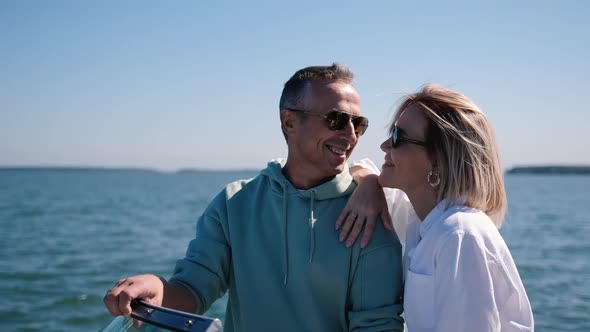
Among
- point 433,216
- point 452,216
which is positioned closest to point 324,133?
point 433,216

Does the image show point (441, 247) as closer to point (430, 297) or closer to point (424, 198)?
point (430, 297)

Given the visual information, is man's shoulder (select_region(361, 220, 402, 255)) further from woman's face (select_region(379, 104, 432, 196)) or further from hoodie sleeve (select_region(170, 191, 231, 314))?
hoodie sleeve (select_region(170, 191, 231, 314))

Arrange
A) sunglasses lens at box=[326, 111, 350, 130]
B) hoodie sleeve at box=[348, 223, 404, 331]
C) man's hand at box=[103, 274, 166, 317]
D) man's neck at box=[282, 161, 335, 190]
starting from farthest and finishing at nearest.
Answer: man's neck at box=[282, 161, 335, 190], sunglasses lens at box=[326, 111, 350, 130], hoodie sleeve at box=[348, 223, 404, 331], man's hand at box=[103, 274, 166, 317]

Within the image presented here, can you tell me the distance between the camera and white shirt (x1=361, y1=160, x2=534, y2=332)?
7.04 feet

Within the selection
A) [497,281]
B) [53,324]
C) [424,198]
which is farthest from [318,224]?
[53,324]

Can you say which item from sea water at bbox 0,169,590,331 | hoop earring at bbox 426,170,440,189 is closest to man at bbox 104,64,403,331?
hoop earring at bbox 426,170,440,189

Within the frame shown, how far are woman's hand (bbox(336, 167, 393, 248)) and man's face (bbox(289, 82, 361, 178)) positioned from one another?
177 millimetres

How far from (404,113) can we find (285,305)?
1.00 meters

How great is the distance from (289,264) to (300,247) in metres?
0.09

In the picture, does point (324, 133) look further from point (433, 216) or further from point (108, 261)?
point (108, 261)

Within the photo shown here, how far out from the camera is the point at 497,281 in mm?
2219

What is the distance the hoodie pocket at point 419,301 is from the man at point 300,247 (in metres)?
0.25

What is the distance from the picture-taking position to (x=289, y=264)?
2812mm

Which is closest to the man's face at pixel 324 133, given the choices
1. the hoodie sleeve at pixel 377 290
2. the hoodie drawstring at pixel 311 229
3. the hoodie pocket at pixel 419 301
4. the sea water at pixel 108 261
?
the hoodie drawstring at pixel 311 229
